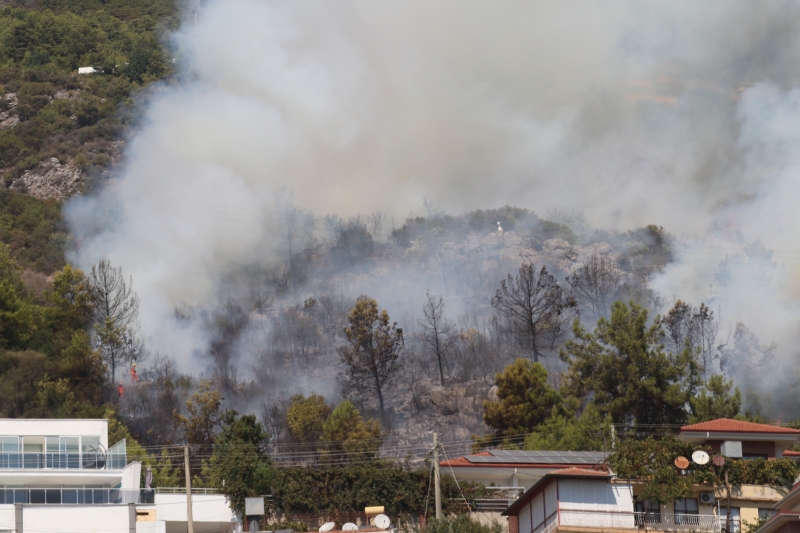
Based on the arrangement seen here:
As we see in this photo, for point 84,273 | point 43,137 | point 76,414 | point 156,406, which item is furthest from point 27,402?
point 43,137

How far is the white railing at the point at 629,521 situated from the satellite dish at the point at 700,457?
1.71 meters

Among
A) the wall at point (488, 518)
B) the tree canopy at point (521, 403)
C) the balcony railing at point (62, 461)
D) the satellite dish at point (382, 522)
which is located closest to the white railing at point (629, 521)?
the wall at point (488, 518)

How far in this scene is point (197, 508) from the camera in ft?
144

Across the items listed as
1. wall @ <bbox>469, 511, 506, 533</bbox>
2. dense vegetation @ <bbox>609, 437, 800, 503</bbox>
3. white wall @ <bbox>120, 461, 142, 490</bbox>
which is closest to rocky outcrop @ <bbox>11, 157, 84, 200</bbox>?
white wall @ <bbox>120, 461, 142, 490</bbox>

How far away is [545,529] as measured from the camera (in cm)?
3559

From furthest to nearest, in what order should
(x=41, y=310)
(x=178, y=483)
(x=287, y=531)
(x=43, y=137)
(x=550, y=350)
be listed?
(x=43, y=137) < (x=550, y=350) < (x=41, y=310) < (x=178, y=483) < (x=287, y=531)

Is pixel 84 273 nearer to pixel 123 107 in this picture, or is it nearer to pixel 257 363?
pixel 257 363

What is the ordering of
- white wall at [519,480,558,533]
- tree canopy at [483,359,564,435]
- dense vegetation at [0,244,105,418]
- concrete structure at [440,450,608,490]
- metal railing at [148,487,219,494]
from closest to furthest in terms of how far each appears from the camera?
white wall at [519,480,558,533]
concrete structure at [440,450,608,490]
metal railing at [148,487,219,494]
tree canopy at [483,359,564,435]
dense vegetation at [0,244,105,418]

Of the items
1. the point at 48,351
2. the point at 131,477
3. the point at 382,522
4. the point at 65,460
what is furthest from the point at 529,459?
the point at 48,351

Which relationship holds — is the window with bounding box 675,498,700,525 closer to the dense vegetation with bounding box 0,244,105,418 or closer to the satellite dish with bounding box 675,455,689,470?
the satellite dish with bounding box 675,455,689,470

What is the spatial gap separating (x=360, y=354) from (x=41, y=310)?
20940 mm

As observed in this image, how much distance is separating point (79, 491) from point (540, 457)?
18195 mm

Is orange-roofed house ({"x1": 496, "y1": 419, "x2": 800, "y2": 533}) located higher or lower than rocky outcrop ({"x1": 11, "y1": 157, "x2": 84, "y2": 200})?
lower

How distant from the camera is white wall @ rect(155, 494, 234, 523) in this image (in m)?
43.4
